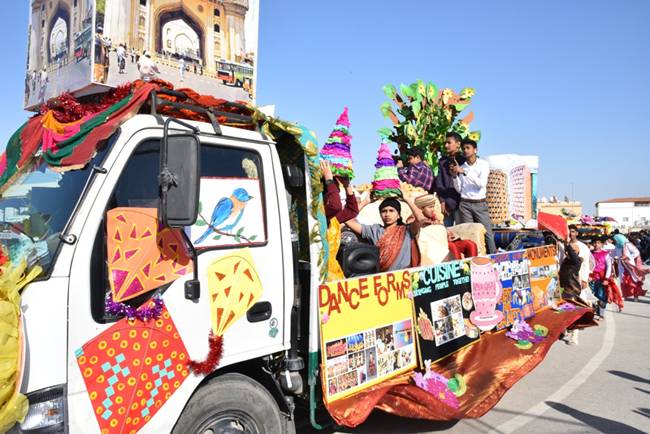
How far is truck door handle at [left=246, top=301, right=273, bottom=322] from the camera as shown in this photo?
296 cm

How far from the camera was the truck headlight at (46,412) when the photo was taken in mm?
2076

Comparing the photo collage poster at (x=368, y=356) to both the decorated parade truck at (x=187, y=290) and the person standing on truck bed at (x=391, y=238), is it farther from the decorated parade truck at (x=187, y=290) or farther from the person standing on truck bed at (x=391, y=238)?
the person standing on truck bed at (x=391, y=238)

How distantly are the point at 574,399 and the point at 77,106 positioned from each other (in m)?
5.33

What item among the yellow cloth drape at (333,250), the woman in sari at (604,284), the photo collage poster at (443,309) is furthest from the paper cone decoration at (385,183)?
the woman in sari at (604,284)

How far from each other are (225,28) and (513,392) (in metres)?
5.32

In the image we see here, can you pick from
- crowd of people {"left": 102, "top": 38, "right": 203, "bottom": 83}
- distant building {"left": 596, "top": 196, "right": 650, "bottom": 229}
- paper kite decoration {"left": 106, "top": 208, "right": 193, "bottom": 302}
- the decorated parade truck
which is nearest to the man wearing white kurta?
the decorated parade truck

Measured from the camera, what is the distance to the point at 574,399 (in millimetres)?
5203

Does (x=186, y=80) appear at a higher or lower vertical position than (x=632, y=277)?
higher

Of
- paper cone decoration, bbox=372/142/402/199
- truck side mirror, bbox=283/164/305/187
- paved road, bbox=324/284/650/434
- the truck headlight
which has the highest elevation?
paper cone decoration, bbox=372/142/402/199

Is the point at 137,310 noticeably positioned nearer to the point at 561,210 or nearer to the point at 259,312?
the point at 259,312

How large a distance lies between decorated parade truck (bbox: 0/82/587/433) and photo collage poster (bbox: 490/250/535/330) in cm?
124

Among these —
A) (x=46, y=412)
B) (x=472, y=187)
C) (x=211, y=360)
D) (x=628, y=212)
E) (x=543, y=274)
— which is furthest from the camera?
(x=628, y=212)

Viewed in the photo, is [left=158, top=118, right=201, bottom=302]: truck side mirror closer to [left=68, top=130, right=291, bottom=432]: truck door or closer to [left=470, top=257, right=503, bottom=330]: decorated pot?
[left=68, top=130, right=291, bottom=432]: truck door

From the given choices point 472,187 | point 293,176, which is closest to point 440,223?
point 472,187
